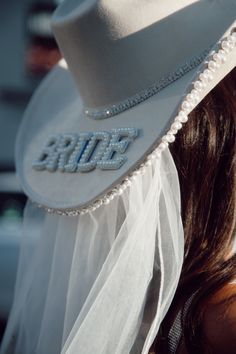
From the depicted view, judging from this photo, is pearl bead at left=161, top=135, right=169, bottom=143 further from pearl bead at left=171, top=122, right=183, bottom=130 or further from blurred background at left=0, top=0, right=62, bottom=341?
blurred background at left=0, top=0, right=62, bottom=341

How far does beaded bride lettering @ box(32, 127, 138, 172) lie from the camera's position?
3.90ft

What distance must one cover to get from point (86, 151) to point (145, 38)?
0.21 meters

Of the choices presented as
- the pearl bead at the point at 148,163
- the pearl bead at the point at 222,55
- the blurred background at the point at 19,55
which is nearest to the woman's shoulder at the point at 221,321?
the pearl bead at the point at 148,163

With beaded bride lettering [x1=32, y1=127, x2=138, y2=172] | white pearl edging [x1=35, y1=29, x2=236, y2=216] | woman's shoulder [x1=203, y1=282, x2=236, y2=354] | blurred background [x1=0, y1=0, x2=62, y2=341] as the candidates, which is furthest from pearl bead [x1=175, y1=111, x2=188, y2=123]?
blurred background [x1=0, y1=0, x2=62, y2=341]

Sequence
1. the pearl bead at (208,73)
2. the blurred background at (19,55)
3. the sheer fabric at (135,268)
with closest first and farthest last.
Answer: the pearl bead at (208,73) < the sheer fabric at (135,268) < the blurred background at (19,55)

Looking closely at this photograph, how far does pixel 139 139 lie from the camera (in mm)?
1165

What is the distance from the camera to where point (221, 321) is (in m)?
1.17

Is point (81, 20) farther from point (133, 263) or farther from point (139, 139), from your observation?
point (133, 263)

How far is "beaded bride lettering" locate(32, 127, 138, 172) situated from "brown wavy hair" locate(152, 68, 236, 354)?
0.10m

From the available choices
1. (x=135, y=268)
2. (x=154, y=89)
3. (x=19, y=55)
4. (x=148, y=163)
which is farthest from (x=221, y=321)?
(x=19, y=55)

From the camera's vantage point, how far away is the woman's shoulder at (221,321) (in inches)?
45.6

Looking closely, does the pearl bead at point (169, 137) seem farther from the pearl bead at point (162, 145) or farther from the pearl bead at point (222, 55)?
the pearl bead at point (222, 55)

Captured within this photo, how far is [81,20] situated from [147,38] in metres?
0.12

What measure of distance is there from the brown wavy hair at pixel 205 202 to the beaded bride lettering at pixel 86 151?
0.31 feet
